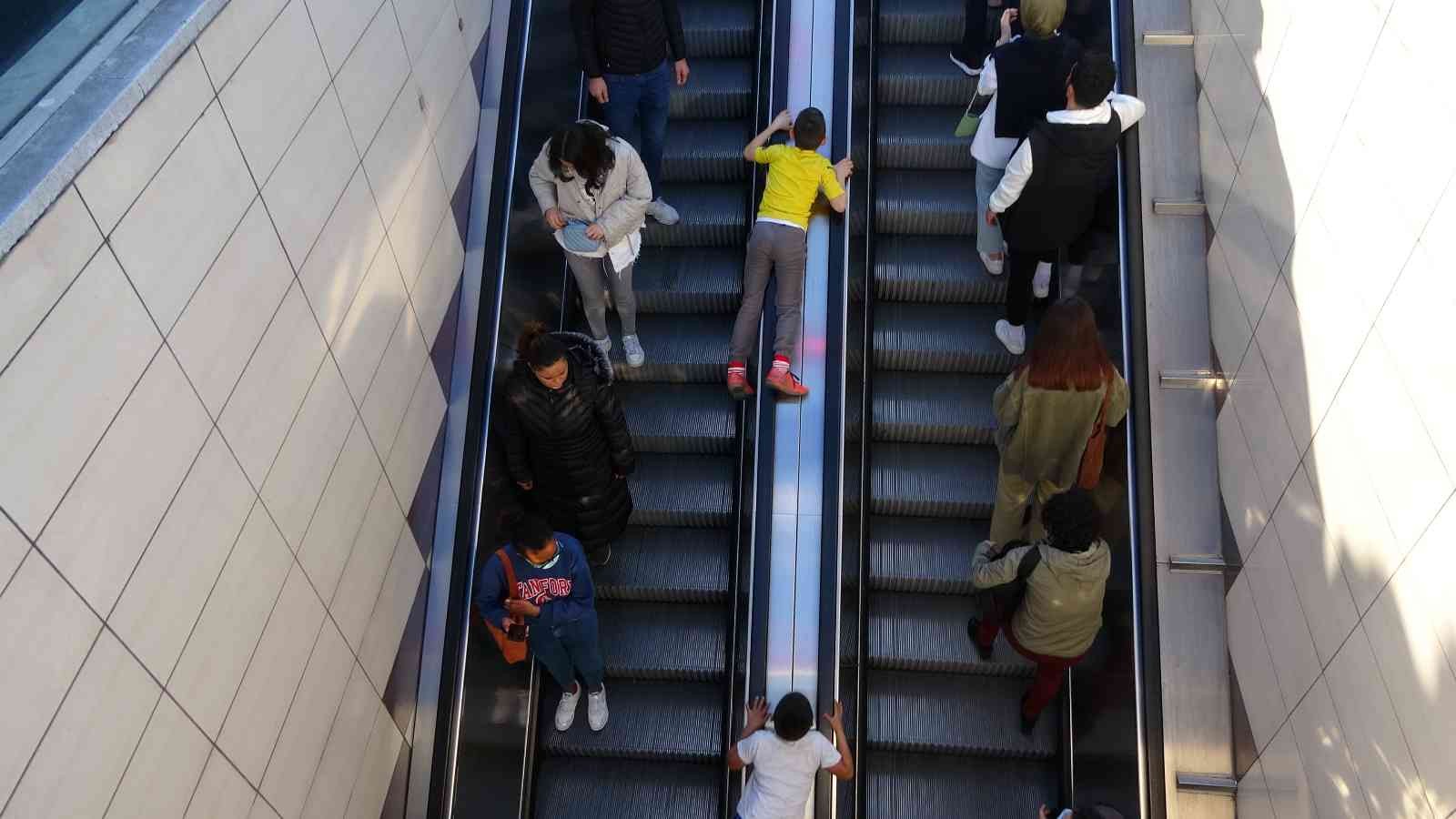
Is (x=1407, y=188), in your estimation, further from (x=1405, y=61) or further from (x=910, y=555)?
(x=910, y=555)

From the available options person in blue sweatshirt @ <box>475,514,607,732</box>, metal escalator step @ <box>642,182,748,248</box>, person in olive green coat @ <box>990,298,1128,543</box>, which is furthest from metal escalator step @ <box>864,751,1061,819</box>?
metal escalator step @ <box>642,182,748,248</box>

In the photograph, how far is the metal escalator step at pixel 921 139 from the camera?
590 centimetres

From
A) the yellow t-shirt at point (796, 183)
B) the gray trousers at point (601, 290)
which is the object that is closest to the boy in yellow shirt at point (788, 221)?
the yellow t-shirt at point (796, 183)

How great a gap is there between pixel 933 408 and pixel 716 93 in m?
2.21

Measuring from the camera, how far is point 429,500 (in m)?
4.55

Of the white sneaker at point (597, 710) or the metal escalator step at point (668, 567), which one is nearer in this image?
the white sneaker at point (597, 710)

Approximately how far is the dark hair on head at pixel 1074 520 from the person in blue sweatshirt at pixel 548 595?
1770mm

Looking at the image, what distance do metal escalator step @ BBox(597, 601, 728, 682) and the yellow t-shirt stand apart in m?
1.99

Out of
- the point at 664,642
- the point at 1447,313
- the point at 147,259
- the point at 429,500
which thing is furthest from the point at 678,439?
the point at 1447,313

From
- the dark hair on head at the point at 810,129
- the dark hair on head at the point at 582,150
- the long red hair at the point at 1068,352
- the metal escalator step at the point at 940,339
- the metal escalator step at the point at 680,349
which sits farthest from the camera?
the metal escalator step at the point at 680,349

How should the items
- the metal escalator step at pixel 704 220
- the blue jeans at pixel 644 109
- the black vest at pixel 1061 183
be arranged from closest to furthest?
the black vest at pixel 1061 183 → the blue jeans at pixel 644 109 → the metal escalator step at pixel 704 220

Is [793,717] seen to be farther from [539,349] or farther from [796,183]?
[796,183]

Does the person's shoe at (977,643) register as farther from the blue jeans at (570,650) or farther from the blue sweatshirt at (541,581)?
the blue sweatshirt at (541,581)

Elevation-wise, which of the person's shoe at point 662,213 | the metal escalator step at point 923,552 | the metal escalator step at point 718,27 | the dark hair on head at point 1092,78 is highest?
the dark hair on head at point 1092,78
